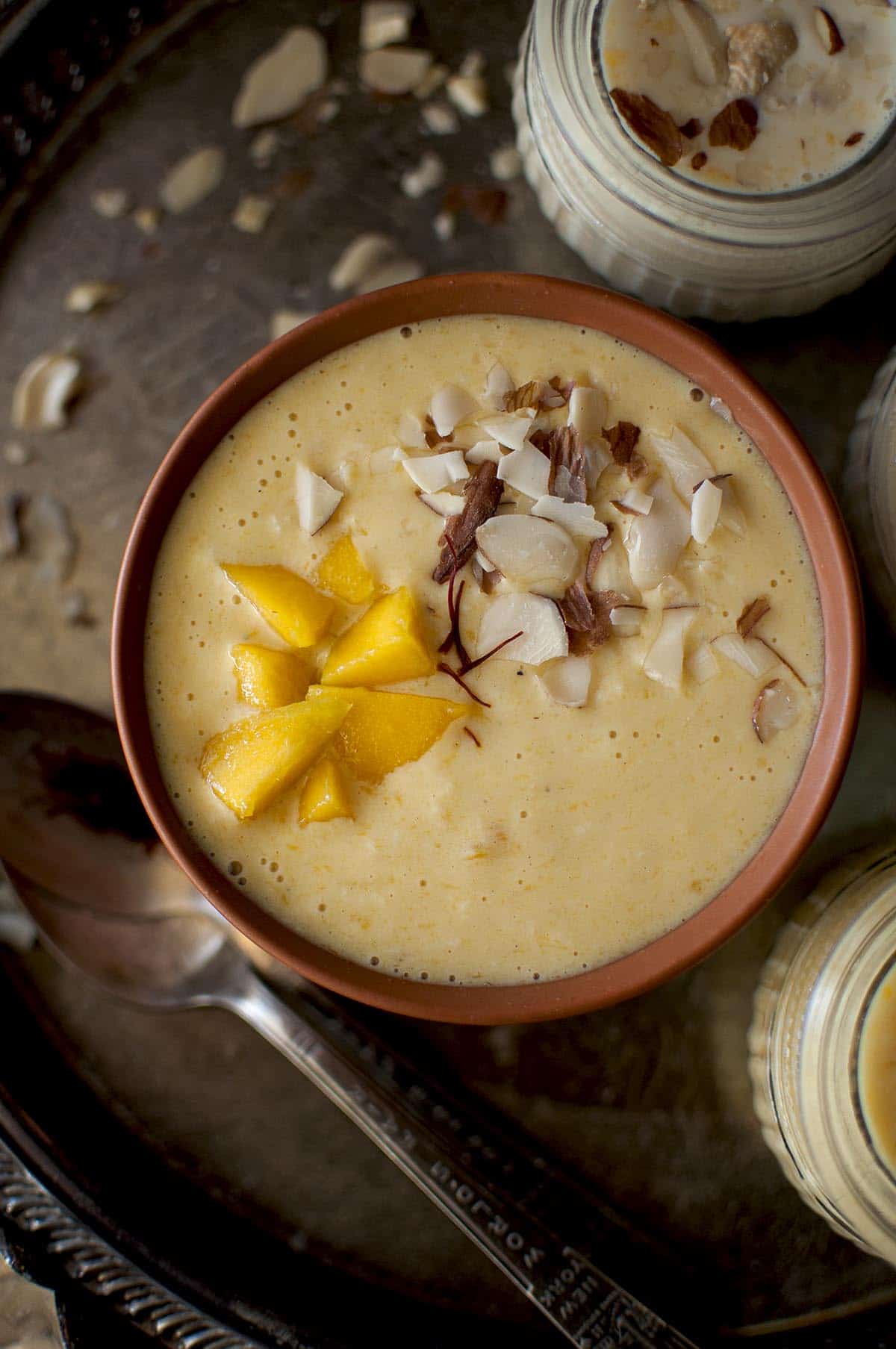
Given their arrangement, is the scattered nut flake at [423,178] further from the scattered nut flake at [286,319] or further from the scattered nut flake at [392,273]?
the scattered nut flake at [286,319]

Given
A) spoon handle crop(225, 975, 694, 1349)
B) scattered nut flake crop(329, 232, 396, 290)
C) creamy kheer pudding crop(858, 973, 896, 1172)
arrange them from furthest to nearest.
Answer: scattered nut flake crop(329, 232, 396, 290) → spoon handle crop(225, 975, 694, 1349) → creamy kheer pudding crop(858, 973, 896, 1172)

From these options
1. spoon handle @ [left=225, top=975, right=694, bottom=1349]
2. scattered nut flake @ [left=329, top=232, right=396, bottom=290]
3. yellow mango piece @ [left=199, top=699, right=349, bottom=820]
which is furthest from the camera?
scattered nut flake @ [left=329, top=232, right=396, bottom=290]

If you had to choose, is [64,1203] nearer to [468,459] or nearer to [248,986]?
[248,986]

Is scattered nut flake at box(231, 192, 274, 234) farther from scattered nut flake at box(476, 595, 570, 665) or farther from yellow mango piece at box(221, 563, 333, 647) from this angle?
scattered nut flake at box(476, 595, 570, 665)

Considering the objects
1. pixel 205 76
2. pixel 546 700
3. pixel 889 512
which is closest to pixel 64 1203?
pixel 546 700

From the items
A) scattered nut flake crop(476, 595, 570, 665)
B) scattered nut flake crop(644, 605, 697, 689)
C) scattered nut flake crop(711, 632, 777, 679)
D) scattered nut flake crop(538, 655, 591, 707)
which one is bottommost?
scattered nut flake crop(711, 632, 777, 679)

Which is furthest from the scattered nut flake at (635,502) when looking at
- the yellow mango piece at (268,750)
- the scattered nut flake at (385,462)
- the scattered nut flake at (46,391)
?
the scattered nut flake at (46,391)

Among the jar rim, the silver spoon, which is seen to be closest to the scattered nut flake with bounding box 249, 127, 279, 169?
the jar rim

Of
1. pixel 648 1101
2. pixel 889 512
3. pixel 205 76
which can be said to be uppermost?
pixel 205 76
